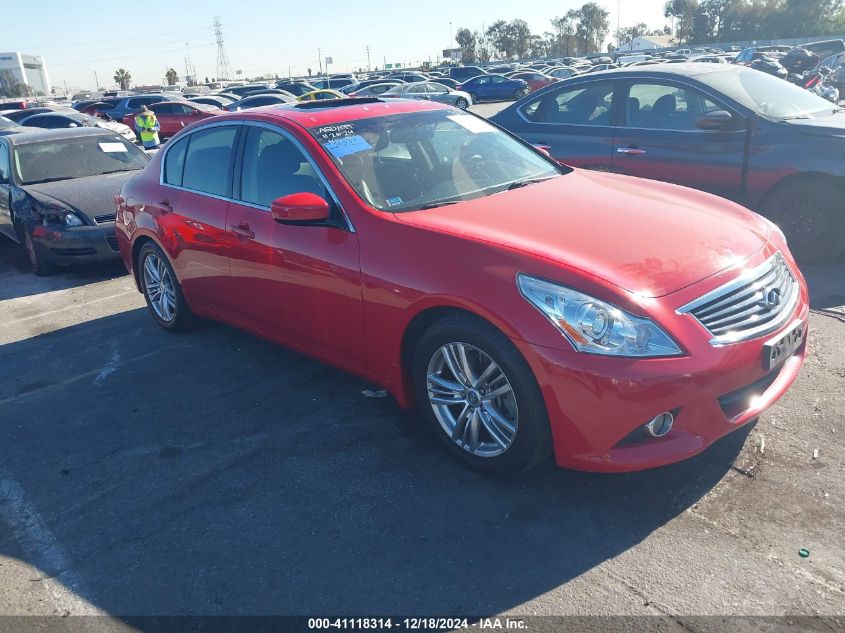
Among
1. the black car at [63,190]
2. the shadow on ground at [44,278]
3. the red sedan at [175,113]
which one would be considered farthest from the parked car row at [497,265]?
the red sedan at [175,113]

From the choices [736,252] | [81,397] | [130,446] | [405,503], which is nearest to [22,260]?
[81,397]

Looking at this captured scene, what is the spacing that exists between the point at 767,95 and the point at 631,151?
1.29 meters

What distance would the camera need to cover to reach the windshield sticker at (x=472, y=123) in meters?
4.74

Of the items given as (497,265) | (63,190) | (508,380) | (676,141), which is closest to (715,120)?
(676,141)

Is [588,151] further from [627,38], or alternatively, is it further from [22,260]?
[627,38]

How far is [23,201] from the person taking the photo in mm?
8156

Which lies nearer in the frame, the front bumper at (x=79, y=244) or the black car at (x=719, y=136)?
the black car at (x=719, y=136)

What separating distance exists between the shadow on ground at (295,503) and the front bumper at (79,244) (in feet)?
10.9

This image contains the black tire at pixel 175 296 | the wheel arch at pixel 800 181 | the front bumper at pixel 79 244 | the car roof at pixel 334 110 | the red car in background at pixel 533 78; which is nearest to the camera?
the car roof at pixel 334 110

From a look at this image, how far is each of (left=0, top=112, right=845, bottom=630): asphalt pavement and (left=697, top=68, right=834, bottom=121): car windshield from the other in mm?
2642

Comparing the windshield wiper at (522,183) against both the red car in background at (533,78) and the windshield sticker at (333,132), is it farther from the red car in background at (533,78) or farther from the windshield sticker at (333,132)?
the red car in background at (533,78)

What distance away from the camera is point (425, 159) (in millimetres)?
4258

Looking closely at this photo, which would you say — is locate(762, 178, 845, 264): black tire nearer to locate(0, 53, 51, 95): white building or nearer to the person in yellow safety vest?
the person in yellow safety vest

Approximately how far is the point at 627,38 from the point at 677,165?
12195cm
